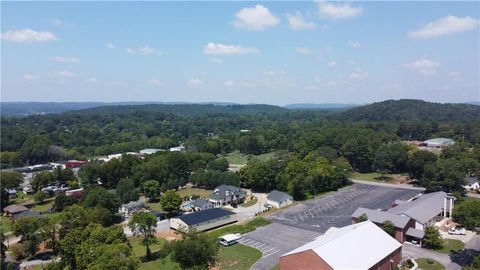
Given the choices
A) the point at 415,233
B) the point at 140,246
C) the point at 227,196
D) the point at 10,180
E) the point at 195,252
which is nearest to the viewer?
the point at 195,252

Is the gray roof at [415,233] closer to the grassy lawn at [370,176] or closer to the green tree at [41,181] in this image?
the grassy lawn at [370,176]

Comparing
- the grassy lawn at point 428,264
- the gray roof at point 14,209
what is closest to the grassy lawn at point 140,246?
the gray roof at point 14,209

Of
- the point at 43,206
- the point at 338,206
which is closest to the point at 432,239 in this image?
the point at 338,206

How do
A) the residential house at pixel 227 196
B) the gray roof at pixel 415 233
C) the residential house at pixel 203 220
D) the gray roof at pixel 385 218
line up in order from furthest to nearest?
the residential house at pixel 227 196, the residential house at pixel 203 220, the gray roof at pixel 385 218, the gray roof at pixel 415 233

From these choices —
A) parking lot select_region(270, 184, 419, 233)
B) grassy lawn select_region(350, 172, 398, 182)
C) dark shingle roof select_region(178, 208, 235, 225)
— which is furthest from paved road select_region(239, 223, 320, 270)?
grassy lawn select_region(350, 172, 398, 182)

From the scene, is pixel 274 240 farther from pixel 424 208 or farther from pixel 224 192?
pixel 224 192

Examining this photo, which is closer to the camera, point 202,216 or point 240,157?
point 202,216

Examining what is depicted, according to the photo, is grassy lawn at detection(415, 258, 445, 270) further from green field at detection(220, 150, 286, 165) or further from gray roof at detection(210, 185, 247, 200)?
green field at detection(220, 150, 286, 165)
